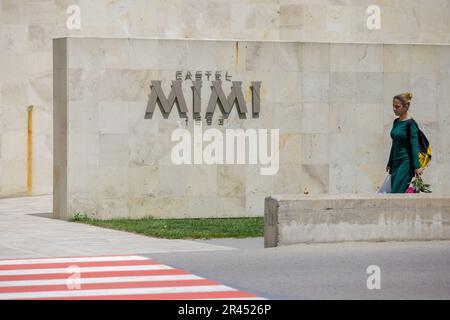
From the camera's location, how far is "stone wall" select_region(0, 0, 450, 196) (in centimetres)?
2936

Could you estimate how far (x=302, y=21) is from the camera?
3066 cm

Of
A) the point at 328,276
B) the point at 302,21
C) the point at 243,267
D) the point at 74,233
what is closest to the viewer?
the point at 328,276

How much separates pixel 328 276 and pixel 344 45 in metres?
11.7

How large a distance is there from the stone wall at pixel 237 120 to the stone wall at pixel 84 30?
544 centimetres

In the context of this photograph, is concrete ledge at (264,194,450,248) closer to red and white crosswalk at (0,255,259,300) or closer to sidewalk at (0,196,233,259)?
sidewalk at (0,196,233,259)

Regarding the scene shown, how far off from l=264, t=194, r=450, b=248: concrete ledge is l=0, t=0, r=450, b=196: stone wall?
1284 centimetres

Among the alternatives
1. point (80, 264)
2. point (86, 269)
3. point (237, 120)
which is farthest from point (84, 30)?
point (86, 269)

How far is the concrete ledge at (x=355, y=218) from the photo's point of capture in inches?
682

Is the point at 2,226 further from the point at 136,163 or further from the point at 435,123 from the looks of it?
the point at 435,123

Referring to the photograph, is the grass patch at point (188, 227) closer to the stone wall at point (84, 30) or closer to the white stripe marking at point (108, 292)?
the white stripe marking at point (108, 292)

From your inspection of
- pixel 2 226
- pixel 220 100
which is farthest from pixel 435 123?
pixel 2 226

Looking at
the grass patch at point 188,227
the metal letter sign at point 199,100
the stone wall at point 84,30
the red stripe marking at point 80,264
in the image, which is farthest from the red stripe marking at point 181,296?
the stone wall at point 84,30

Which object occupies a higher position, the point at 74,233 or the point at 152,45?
the point at 152,45

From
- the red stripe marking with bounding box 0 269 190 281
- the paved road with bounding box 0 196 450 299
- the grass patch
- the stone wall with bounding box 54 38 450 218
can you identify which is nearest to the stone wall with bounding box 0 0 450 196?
the stone wall with bounding box 54 38 450 218
